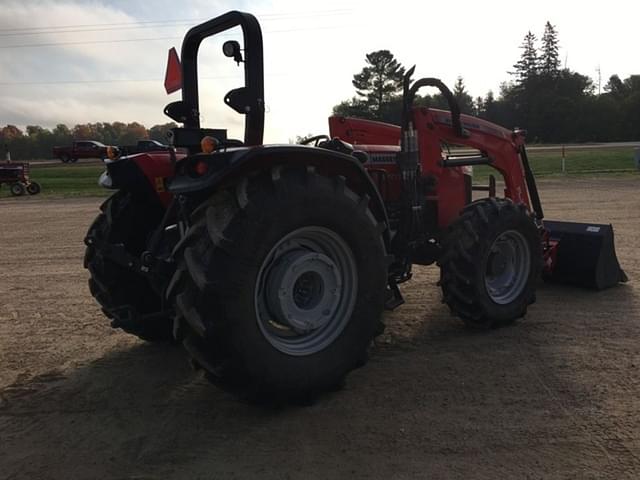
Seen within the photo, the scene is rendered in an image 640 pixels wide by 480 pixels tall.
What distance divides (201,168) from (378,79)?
206ft

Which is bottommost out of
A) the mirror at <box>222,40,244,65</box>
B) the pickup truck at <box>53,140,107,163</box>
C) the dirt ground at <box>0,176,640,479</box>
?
the dirt ground at <box>0,176,640,479</box>

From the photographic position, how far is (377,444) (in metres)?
3.00

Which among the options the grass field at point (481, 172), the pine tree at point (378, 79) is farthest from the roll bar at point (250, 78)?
the pine tree at point (378, 79)

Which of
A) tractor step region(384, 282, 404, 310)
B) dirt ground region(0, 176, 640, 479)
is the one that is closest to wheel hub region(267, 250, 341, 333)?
dirt ground region(0, 176, 640, 479)

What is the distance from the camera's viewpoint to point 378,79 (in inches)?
2478

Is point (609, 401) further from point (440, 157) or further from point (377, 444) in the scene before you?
point (440, 157)

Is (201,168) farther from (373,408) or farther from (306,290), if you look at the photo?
(373,408)

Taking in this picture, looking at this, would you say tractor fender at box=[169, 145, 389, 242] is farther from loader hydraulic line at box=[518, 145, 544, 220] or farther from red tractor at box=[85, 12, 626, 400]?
loader hydraulic line at box=[518, 145, 544, 220]

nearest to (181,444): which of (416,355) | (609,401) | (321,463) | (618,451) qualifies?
(321,463)

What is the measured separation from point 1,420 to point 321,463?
199cm

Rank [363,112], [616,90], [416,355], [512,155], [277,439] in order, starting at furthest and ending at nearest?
[616,90], [363,112], [512,155], [416,355], [277,439]

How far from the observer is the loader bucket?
5883 millimetres

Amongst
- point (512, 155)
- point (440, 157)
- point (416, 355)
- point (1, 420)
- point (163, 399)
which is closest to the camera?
point (1, 420)

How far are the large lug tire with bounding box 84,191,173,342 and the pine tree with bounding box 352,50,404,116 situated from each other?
55607 millimetres
